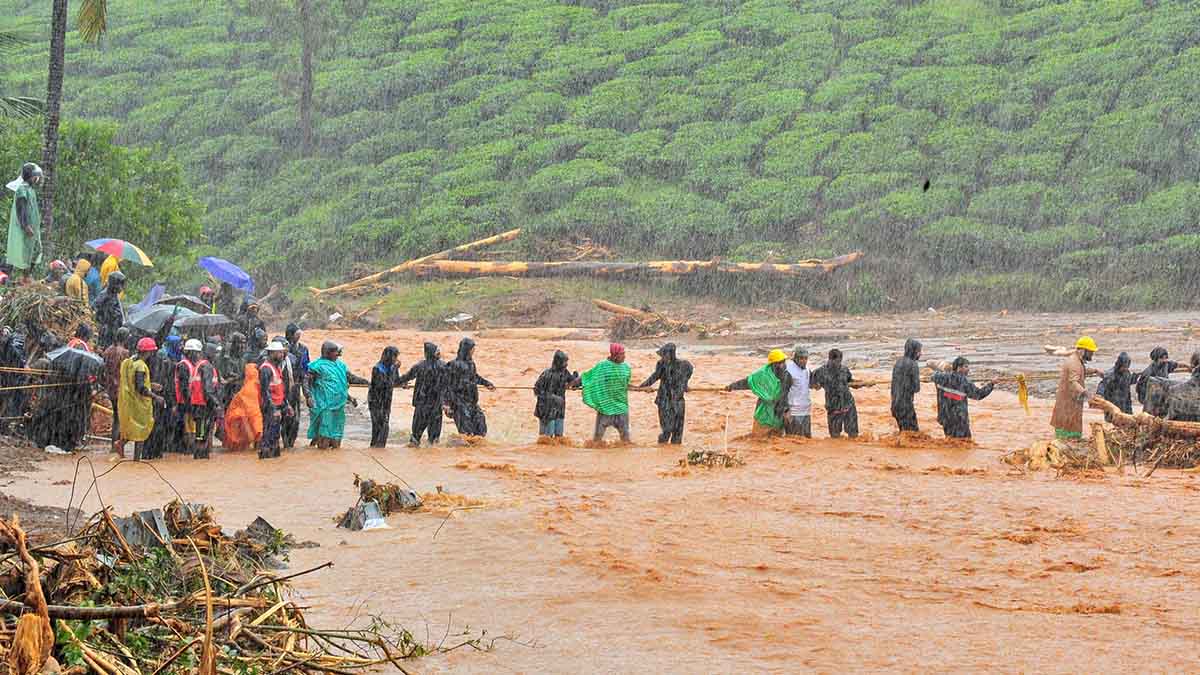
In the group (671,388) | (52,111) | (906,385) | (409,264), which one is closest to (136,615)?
(671,388)

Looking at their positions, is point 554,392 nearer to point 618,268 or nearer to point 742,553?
point 742,553

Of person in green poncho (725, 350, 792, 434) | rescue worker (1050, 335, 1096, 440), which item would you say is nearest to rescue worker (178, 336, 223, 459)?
person in green poncho (725, 350, 792, 434)

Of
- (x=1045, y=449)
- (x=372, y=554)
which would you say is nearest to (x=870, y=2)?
(x=1045, y=449)

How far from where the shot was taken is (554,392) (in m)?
14.8

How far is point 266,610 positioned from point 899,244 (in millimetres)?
32204

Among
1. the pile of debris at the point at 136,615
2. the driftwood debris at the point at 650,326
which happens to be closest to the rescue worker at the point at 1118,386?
the pile of debris at the point at 136,615

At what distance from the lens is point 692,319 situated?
32281 millimetres

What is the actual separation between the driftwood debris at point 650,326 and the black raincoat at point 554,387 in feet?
46.2

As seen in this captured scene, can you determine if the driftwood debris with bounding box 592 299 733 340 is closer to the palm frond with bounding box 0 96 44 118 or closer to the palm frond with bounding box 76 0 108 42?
the palm frond with bounding box 0 96 44 118

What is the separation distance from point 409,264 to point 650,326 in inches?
379

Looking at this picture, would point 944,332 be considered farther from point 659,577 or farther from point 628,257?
point 659,577

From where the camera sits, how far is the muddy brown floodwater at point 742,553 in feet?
24.8

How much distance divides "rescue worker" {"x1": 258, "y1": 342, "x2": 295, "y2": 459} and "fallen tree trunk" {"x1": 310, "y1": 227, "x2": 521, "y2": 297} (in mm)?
21982

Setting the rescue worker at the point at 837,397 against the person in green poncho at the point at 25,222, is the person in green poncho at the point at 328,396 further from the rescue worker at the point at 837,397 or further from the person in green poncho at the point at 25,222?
the rescue worker at the point at 837,397
